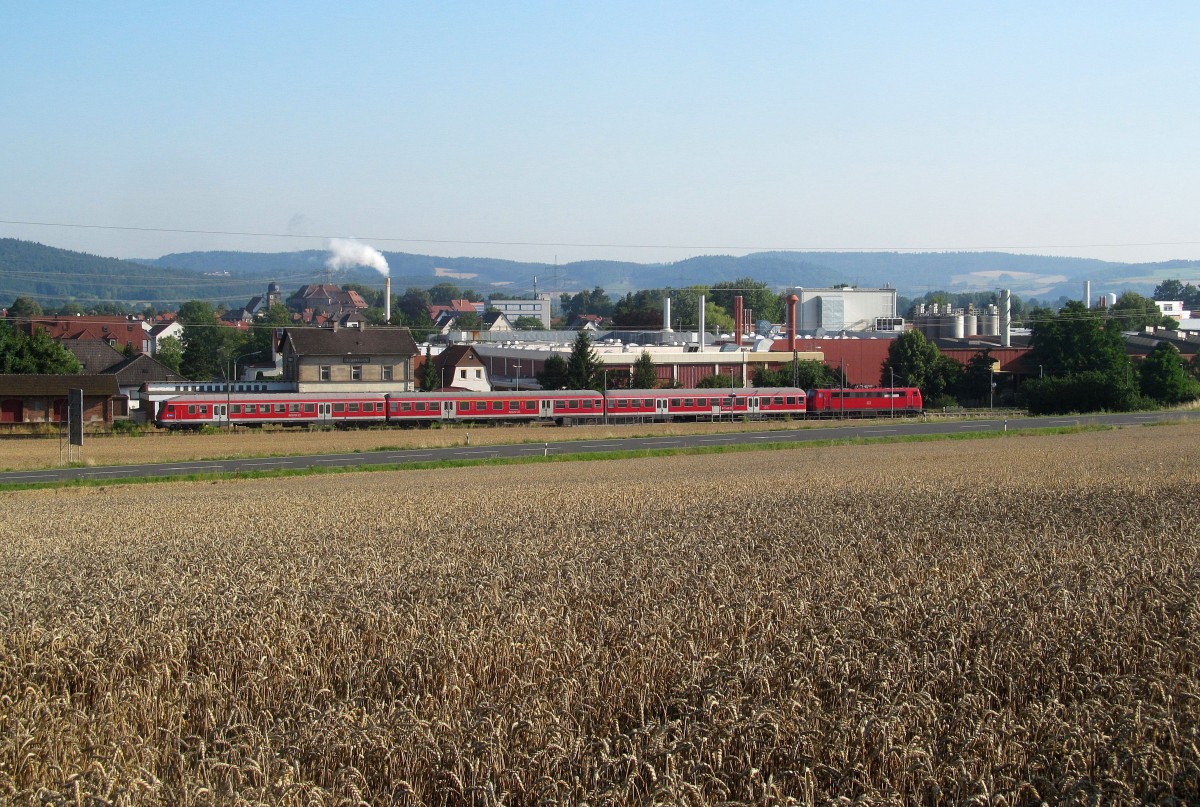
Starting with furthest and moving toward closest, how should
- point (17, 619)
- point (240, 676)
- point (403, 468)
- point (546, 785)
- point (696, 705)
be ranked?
1. point (403, 468)
2. point (17, 619)
3. point (240, 676)
4. point (696, 705)
5. point (546, 785)

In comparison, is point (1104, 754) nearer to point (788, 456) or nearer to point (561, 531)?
point (561, 531)

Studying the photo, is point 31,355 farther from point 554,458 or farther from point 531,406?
point 554,458

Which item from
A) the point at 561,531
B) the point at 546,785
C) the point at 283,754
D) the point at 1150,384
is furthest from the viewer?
the point at 1150,384

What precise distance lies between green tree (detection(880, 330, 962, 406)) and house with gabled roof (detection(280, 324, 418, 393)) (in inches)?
1687

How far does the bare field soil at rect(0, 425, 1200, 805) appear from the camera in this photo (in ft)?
22.8

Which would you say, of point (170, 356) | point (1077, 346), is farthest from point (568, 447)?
point (170, 356)

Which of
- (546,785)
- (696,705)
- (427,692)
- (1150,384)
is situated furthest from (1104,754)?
(1150,384)

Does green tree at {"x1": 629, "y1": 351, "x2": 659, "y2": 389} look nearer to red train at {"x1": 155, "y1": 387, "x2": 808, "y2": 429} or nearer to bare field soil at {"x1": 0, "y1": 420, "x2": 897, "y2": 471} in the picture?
red train at {"x1": 155, "y1": 387, "x2": 808, "y2": 429}

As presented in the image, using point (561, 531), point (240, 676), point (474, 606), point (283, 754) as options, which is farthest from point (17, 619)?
point (561, 531)

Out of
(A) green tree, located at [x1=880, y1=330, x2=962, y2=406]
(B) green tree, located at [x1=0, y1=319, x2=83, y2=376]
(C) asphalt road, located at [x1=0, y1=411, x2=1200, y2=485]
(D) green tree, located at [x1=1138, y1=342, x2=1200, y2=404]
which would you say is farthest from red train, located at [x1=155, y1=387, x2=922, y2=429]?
(D) green tree, located at [x1=1138, y1=342, x2=1200, y2=404]

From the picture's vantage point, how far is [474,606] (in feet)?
37.7

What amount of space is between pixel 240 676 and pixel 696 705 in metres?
3.95

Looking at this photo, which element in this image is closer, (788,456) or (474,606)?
(474,606)

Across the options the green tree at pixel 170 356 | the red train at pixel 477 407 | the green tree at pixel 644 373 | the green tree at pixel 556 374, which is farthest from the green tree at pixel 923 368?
the green tree at pixel 170 356
